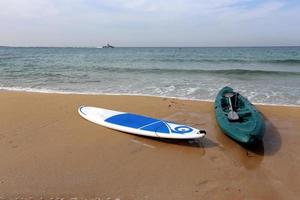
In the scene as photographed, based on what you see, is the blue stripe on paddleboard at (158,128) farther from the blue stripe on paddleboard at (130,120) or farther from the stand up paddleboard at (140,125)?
the blue stripe on paddleboard at (130,120)

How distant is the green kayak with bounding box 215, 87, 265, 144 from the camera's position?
183 inches

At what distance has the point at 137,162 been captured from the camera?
4219 millimetres

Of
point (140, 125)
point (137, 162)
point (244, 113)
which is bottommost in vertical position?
point (137, 162)

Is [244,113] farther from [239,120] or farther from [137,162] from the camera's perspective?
[137,162]

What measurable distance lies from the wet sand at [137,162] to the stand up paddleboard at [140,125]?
142 mm

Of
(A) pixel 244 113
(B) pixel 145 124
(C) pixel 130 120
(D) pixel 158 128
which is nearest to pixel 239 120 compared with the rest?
(A) pixel 244 113

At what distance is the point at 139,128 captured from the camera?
17.1 feet

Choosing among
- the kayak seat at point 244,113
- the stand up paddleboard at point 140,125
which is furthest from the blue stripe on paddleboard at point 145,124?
the kayak seat at point 244,113

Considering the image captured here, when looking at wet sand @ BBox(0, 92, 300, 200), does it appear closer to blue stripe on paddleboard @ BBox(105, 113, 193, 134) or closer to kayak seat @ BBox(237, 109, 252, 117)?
blue stripe on paddleboard @ BBox(105, 113, 193, 134)

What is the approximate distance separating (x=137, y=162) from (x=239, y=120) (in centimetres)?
240

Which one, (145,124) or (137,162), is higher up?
(145,124)

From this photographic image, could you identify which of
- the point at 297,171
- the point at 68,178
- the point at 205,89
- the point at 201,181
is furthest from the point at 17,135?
the point at 205,89

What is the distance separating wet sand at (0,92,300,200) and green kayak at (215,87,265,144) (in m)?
0.20

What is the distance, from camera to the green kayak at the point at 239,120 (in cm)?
466
